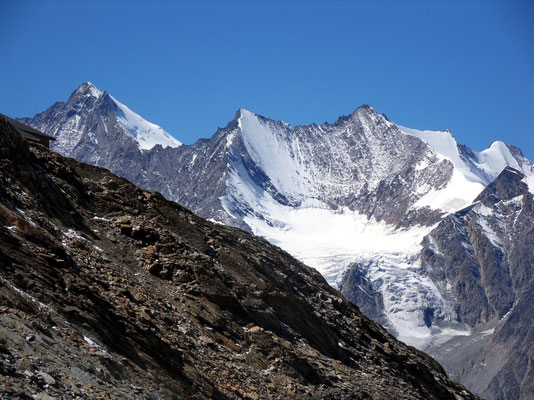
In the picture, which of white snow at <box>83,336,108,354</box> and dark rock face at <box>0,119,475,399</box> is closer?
dark rock face at <box>0,119,475,399</box>

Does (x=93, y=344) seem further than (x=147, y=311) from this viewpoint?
No

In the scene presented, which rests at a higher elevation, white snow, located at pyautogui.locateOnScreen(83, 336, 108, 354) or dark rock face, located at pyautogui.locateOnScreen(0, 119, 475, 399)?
dark rock face, located at pyautogui.locateOnScreen(0, 119, 475, 399)

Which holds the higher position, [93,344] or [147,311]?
[147,311]

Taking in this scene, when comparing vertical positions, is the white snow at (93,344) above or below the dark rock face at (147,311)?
below

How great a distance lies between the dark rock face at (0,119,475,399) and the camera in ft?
79.9

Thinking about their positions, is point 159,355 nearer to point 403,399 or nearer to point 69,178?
point 69,178

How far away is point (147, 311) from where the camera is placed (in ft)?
108

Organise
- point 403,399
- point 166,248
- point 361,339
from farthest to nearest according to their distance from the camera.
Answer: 1. point 361,339
2. point 403,399
3. point 166,248

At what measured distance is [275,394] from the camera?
33.8m

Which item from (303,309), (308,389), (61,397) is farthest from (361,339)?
(61,397)

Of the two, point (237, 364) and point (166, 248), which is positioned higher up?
point (166, 248)

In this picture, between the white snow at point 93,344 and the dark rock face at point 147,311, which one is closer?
the dark rock face at point 147,311

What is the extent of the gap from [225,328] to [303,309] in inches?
432

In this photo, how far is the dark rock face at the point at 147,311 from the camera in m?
24.4
